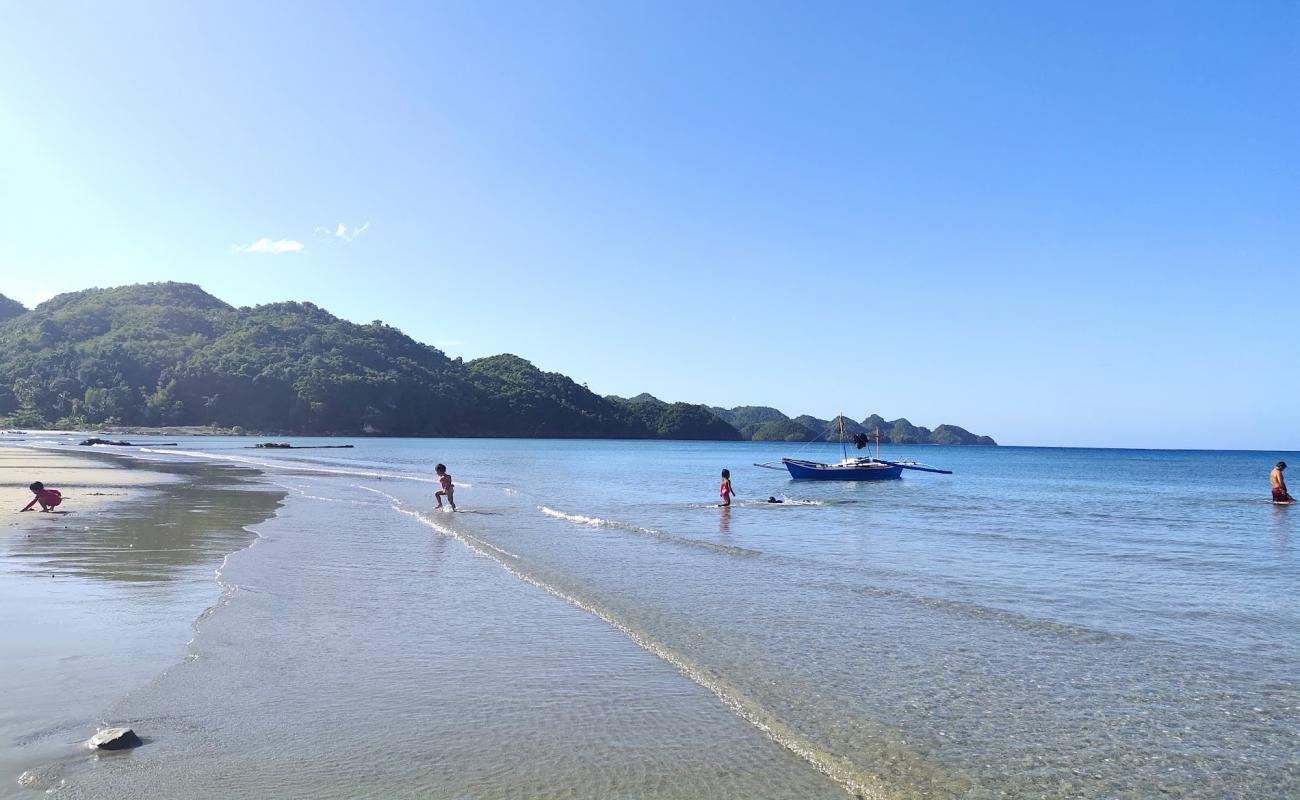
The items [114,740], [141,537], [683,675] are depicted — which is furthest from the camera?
[141,537]

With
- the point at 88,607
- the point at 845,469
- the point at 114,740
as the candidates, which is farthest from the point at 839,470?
the point at 114,740

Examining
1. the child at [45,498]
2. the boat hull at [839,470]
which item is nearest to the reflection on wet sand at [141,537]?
the child at [45,498]

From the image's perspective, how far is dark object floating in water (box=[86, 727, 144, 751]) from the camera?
5.81 meters

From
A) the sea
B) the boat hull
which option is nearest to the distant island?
the boat hull

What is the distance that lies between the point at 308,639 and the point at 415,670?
1.89 meters

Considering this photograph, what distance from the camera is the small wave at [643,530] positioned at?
1944 centimetres

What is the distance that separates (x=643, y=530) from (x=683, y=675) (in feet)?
48.9

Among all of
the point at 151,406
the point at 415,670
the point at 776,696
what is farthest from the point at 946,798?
the point at 151,406

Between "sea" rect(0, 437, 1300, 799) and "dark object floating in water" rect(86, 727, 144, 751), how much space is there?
0.33ft

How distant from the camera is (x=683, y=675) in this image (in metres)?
8.57

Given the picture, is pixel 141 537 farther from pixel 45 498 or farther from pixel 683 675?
pixel 683 675

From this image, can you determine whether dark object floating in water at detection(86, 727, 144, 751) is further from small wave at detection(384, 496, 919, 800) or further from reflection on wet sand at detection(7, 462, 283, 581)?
reflection on wet sand at detection(7, 462, 283, 581)

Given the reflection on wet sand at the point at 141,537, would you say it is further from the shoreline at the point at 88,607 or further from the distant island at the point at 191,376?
the distant island at the point at 191,376

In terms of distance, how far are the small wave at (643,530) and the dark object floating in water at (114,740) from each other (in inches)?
557
